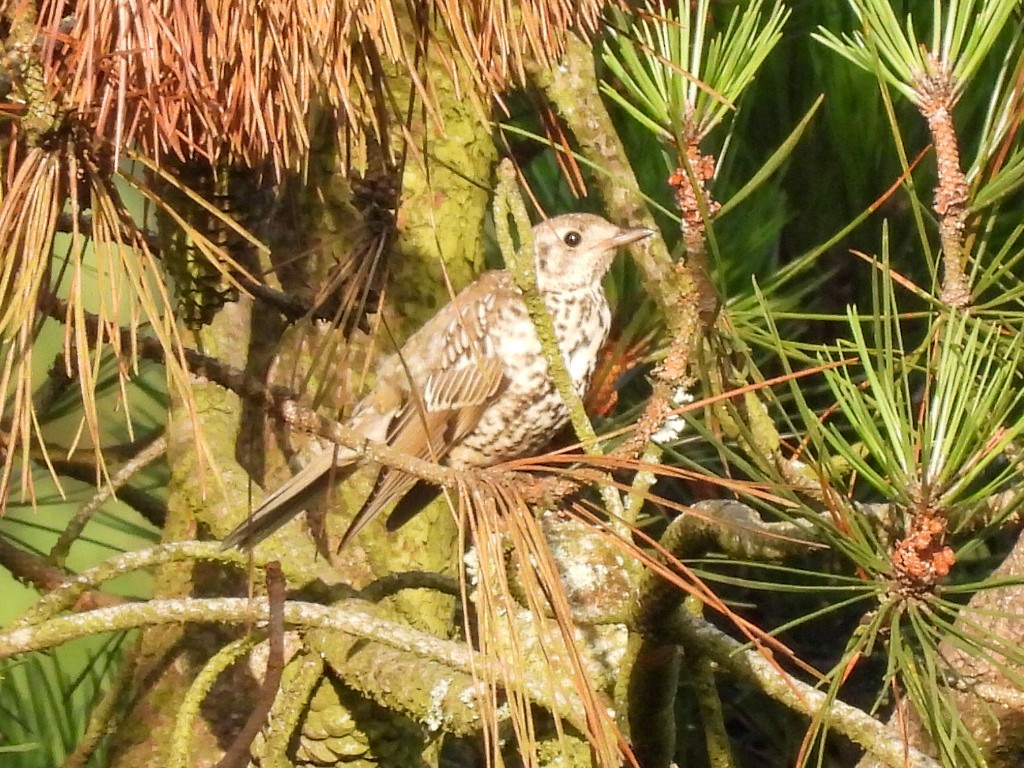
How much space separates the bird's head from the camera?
2.04m

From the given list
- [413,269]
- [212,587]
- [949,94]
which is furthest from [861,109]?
[212,587]

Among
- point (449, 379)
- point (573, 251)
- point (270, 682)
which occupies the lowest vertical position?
point (270, 682)

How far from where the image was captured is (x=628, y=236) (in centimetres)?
178

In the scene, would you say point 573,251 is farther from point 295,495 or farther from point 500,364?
point 295,495

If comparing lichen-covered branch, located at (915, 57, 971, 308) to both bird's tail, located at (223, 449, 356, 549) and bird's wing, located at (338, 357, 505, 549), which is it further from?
bird's wing, located at (338, 357, 505, 549)

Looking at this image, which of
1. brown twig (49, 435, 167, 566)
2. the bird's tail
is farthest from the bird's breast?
brown twig (49, 435, 167, 566)

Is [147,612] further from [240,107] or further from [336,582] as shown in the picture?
[240,107]

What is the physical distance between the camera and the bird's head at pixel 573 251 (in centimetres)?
204

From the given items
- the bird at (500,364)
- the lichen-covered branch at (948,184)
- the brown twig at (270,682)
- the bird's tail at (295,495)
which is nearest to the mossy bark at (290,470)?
the bird's tail at (295,495)

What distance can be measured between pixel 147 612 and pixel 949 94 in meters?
0.83

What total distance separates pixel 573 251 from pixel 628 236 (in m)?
0.35

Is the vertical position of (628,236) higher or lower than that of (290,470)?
higher

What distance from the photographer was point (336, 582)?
1655 millimetres

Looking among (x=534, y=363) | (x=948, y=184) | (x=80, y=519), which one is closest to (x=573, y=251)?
(x=534, y=363)
